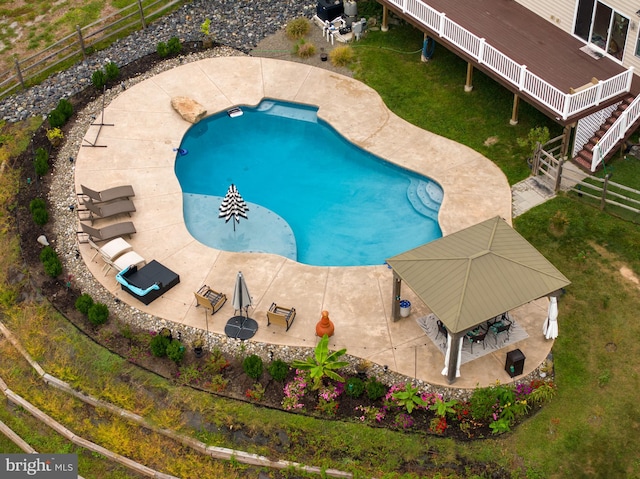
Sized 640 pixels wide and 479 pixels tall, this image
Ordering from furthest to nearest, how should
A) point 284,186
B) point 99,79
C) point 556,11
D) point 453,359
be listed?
point 99,79 < point 556,11 < point 284,186 < point 453,359

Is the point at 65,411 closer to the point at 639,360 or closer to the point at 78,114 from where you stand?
the point at 78,114

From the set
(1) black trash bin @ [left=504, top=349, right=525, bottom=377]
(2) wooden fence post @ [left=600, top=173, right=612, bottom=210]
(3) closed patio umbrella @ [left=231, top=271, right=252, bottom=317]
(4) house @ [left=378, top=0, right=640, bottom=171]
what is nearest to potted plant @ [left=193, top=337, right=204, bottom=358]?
(3) closed patio umbrella @ [left=231, top=271, right=252, bottom=317]

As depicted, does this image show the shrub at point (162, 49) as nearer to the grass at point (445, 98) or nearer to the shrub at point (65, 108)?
the shrub at point (65, 108)

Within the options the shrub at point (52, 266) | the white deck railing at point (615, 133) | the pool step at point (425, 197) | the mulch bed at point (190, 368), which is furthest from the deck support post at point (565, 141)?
the shrub at point (52, 266)

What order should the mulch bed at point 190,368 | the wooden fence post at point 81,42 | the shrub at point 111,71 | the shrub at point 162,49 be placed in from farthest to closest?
1. the shrub at point 162,49
2. the wooden fence post at point 81,42
3. the shrub at point 111,71
4. the mulch bed at point 190,368

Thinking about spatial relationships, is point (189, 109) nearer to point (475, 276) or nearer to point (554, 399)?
point (475, 276)

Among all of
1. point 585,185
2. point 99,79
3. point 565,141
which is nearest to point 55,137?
point 99,79
